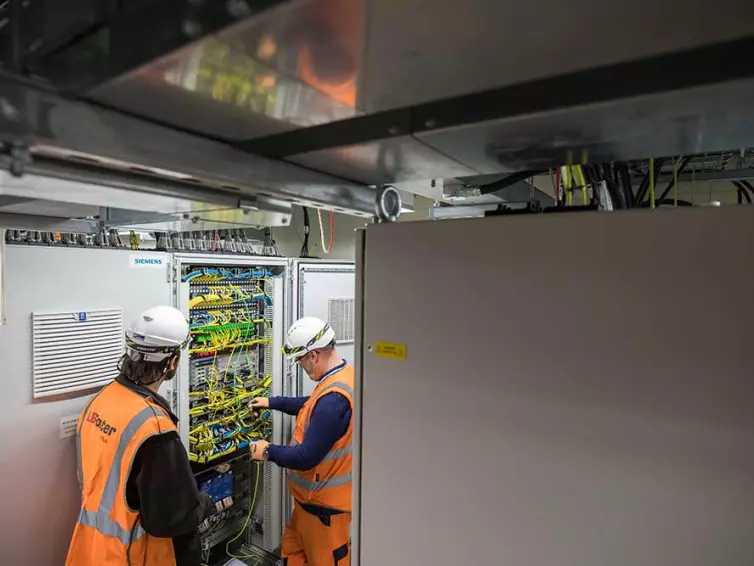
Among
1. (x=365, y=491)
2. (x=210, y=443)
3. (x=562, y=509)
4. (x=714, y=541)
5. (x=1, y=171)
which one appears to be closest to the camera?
(x=1, y=171)

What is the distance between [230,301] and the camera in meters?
2.53

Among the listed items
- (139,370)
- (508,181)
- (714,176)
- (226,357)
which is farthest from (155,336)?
(714,176)

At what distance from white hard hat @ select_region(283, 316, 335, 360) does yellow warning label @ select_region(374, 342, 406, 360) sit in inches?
51.9

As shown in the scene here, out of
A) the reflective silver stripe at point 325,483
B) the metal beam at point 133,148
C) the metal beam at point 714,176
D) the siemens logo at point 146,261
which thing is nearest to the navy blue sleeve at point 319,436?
the reflective silver stripe at point 325,483

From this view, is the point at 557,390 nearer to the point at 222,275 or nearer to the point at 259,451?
the point at 259,451

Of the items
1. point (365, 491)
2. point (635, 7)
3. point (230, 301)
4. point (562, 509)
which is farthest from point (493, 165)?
point (230, 301)

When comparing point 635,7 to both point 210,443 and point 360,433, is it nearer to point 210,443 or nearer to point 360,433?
point 360,433

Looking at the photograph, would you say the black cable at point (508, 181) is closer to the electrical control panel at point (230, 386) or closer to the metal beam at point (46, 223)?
the metal beam at point (46, 223)

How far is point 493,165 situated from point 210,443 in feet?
7.39

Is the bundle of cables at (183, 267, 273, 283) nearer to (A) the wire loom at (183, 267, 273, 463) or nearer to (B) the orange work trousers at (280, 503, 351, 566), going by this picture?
(A) the wire loom at (183, 267, 273, 463)

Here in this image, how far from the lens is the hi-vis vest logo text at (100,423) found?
5.12 feet

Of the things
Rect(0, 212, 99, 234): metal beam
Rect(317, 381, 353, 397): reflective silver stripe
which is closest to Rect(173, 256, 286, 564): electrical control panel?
Rect(0, 212, 99, 234): metal beam

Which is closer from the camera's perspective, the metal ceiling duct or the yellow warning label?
the metal ceiling duct

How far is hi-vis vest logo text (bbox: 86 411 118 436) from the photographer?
1.56 m
